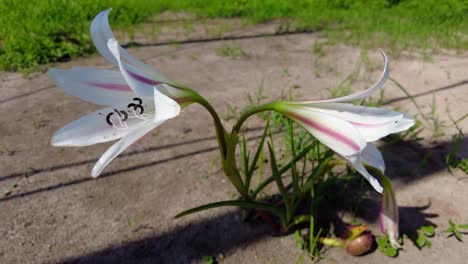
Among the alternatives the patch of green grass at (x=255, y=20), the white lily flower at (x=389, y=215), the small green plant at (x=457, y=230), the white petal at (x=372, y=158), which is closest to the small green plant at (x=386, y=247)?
the white lily flower at (x=389, y=215)

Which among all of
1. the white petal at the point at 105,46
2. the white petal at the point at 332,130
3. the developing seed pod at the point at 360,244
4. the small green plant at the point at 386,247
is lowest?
the small green plant at the point at 386,247

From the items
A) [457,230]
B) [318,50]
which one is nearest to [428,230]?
[457,230]

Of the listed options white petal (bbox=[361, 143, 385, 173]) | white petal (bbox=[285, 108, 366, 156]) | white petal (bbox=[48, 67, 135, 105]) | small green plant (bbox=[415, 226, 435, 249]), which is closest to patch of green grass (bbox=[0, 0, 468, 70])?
white petal (bbox=[48, 67, 135, 105])

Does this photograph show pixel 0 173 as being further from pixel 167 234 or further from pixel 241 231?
pixel 241 231

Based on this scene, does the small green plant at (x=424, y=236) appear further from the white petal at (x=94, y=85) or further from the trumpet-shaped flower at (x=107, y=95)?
the white petal at (x=94, y=85)

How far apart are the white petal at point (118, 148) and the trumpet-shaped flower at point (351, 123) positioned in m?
0.43

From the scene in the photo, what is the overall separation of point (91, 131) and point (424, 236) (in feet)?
4.57

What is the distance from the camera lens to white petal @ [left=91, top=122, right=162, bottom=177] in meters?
1.03

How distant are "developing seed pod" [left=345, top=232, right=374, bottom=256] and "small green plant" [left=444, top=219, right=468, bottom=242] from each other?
0.38 metres

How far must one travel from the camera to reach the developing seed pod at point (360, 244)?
156 cm

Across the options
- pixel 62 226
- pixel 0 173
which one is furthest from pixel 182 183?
pixel 0 173

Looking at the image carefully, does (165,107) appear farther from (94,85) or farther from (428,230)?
(428,230)

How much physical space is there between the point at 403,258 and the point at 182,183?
105cm

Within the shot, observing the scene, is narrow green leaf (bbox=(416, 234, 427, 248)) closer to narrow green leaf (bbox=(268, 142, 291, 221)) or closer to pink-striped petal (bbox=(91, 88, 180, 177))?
narrow green leaf (bbox=(268, 142, 291, 221))
